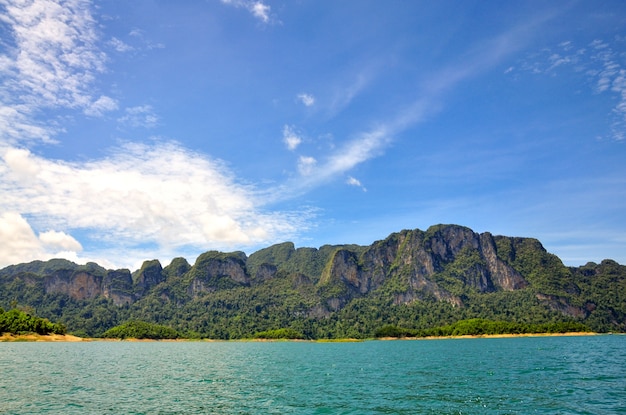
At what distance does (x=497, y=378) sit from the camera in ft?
178

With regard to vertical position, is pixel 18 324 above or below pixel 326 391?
above

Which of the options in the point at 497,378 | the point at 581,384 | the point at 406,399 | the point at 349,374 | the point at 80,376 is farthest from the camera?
the point at 349,374

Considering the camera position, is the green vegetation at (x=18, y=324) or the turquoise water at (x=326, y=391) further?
the green vegetation at (x=18, y=324)

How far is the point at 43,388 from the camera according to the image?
47.5 m

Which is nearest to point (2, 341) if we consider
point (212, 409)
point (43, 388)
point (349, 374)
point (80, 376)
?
point (80, 376)

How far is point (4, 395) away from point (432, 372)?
173 ft

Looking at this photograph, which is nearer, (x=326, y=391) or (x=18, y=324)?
(x=326, y=391)

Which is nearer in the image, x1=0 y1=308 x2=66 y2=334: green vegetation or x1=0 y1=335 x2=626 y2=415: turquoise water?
x1=0 y1=335 x2=626 y2=415: turquoise water

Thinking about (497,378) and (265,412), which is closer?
(265,412)

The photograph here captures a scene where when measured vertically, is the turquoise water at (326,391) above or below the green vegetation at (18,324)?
below

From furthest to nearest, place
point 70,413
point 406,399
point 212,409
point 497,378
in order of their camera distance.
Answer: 1. point 497,378
2. point 406,399
3. point 212,409
4. point 70,413

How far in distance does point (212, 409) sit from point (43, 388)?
2363cm

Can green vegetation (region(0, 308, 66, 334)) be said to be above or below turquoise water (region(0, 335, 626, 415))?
above

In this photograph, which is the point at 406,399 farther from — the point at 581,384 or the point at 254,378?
the point at 254,378
